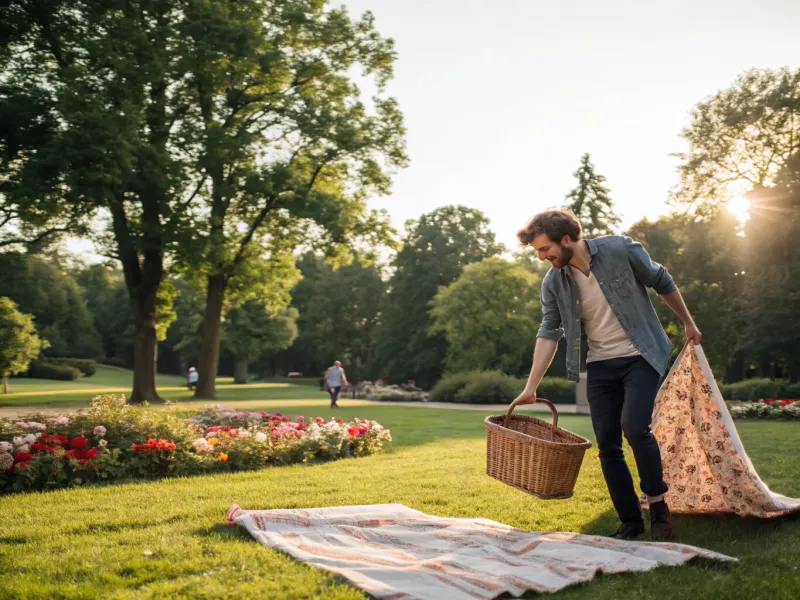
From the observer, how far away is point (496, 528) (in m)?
4.95

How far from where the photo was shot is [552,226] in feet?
14.9

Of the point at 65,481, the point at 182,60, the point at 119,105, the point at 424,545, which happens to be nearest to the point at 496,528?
the point at 424,545

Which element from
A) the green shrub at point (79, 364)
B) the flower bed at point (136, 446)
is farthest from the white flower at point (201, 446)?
the green shrub at point (79, 364)

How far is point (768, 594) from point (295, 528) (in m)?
2.80

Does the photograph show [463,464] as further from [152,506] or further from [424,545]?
[424,545]

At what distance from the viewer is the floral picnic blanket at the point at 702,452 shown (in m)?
4.66

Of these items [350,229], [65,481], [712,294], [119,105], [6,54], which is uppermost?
[6,54]

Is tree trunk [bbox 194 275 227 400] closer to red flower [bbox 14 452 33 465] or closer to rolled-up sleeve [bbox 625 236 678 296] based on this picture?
red flower [bbox 14 452 33 465]

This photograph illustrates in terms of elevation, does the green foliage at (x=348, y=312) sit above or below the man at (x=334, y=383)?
above

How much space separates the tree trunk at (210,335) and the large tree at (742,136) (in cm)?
2387

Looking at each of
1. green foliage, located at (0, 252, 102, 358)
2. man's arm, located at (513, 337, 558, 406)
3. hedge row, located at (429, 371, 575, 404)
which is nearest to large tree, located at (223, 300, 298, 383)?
green foliage, located at (0, 252, 102, 358)

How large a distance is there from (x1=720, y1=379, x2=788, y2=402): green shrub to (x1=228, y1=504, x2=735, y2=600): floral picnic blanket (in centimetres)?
2020

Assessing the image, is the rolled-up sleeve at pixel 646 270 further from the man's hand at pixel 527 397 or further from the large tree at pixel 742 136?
the large tree at pixel 742 136

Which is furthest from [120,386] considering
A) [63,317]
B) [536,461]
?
[536,461]
